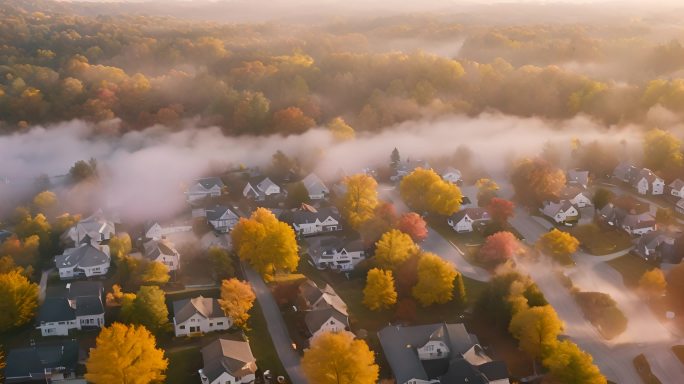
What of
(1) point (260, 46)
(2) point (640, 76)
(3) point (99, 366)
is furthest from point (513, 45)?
(3) point (99, 366)

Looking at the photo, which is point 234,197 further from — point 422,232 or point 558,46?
point 558,46

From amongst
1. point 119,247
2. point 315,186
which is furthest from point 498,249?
point 119,247

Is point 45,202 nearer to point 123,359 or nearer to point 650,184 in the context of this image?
point 123,359

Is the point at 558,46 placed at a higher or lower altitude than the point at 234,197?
higher

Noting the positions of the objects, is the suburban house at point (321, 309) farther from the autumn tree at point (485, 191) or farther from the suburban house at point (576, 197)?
the suburban house at point (576, 197)

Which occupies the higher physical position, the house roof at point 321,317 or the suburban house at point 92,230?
the house roof at point 321,317

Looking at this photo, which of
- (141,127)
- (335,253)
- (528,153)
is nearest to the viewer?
(335,253)

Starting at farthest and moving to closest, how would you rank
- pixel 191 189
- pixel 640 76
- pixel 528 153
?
pixel 640 76
pixel 528 153
pixel 191 189

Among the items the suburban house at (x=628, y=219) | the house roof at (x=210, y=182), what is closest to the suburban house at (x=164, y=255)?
the house roof at (x=210, y=182)
